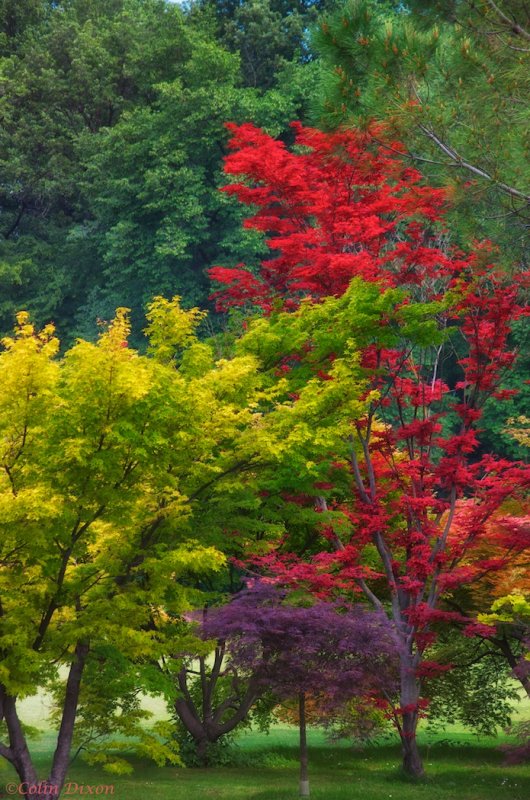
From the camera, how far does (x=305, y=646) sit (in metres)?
12.8

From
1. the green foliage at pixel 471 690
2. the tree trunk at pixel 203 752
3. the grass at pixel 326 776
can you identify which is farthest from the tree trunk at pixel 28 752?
the green foliage at pixel 471 690

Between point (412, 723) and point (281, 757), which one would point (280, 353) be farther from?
point (281, 757)

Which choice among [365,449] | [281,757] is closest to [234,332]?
[365,449]

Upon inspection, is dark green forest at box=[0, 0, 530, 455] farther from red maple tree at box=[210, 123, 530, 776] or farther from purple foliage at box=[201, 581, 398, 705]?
purple foliage at box=[201, 581, 398, 705]

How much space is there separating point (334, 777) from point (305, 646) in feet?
17.7

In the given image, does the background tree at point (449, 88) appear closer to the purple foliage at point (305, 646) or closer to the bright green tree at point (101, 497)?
the bright green tree at point (101, 497)

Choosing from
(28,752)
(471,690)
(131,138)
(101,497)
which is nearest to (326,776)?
(471,690)

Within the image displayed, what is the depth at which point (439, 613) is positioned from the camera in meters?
14.7

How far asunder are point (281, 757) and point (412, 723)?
205 inches

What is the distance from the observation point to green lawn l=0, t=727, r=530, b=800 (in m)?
14.7

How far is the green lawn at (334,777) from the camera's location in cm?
1473

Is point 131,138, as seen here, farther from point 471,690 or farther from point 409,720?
point 409,720

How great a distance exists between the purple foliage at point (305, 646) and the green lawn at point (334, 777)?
2464 millimetres

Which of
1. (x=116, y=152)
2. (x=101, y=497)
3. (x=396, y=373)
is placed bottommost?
(x=101, y=497)
